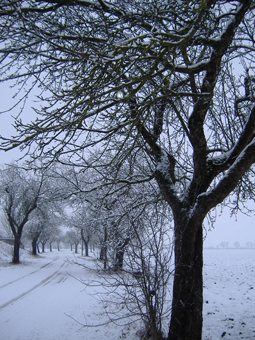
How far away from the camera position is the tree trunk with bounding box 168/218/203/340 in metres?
3.89

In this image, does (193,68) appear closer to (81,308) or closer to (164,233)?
(164,233)

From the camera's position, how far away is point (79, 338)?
4.90 m

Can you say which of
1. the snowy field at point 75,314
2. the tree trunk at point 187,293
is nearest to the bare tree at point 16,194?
the snowy field at point 75,314

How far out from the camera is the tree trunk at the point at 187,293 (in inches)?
153

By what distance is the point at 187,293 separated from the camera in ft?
13.1

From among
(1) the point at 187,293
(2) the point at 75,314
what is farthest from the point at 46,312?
(1) the point at 187,293

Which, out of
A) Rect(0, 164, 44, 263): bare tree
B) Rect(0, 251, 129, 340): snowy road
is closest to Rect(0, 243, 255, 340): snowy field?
Rect(0, 251, 129, 340): snowy road

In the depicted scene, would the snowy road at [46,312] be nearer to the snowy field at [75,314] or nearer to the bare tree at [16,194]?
the snowy field at [75,314]

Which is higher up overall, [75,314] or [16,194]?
[16,194]

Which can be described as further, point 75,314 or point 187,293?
point 75,314

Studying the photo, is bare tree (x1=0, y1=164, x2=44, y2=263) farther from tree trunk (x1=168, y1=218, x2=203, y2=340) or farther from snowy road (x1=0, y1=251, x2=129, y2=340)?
tree trunk (x1=168, y1=218, x2=203, y2=340)

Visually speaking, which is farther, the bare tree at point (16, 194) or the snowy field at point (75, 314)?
the bare tree at point (16, 194)

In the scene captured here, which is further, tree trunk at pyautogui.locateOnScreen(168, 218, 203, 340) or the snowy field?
the snowy field

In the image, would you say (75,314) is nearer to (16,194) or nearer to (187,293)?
(187,293)
